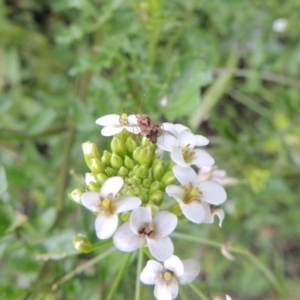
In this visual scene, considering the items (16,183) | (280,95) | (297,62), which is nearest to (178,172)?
(16,183)

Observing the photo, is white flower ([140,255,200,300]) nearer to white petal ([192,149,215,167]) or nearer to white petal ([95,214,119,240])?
white petal ([95,214,119,240])

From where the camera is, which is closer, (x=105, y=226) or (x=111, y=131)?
(x=105, y=226)

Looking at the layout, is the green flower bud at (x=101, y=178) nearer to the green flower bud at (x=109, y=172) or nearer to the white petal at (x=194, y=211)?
the green flower bud at (x=109, y=172)

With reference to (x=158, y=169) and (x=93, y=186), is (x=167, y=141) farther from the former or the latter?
(x=93, y=186)

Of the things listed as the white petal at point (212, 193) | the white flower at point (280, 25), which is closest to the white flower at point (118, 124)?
the white petal at point (212, 193)

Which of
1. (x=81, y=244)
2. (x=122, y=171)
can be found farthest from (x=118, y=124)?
(x=81, y=244)

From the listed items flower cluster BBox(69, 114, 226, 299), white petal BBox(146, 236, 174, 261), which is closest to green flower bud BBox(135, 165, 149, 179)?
flower cluster BBox(69, 114, 226, 299)
